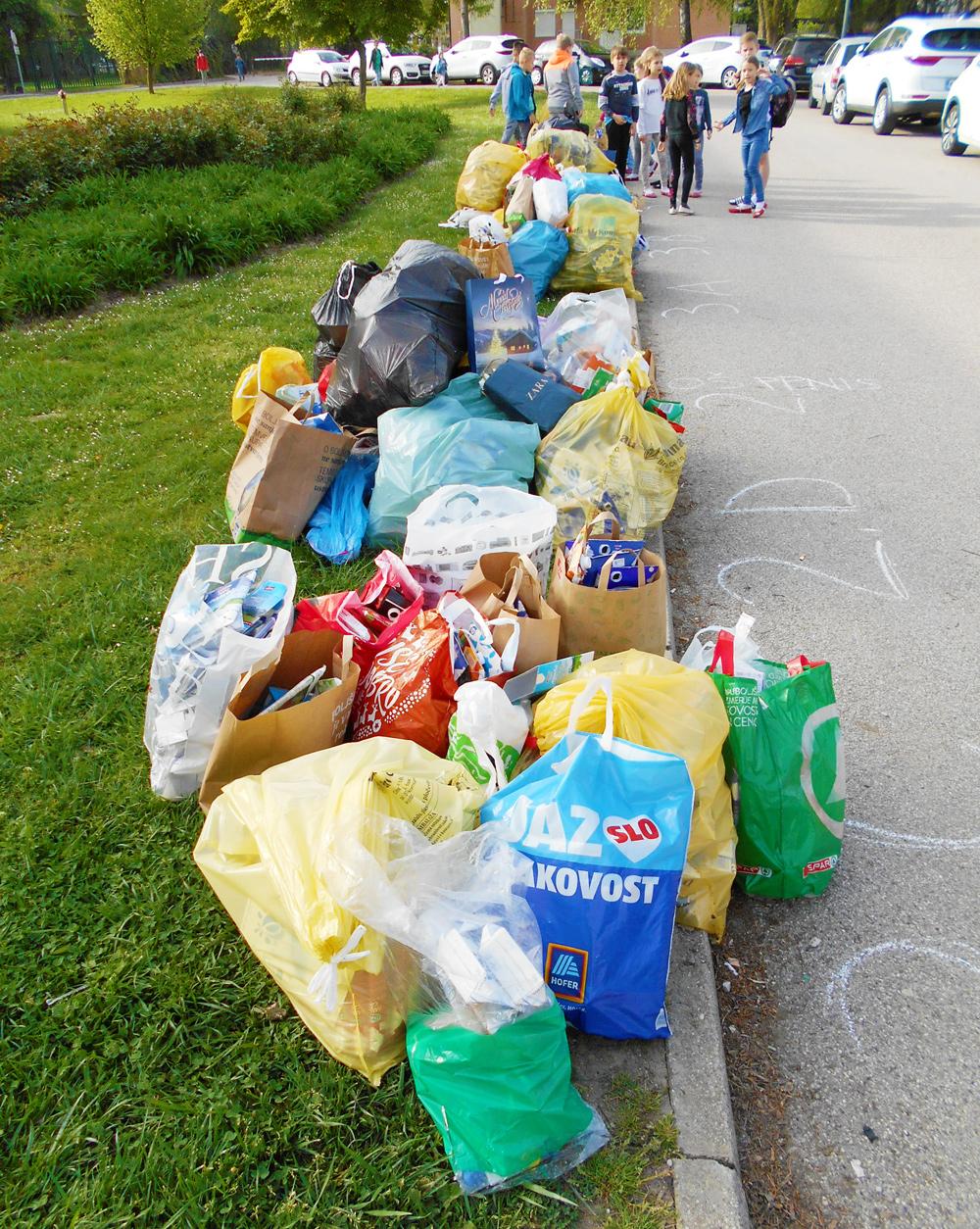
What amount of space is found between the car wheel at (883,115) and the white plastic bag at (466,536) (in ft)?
62.5

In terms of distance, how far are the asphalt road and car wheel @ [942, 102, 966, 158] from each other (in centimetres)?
759

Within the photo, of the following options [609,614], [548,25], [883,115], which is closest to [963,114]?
[883,115]

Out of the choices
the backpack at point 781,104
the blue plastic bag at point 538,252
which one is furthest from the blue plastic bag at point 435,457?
the backpack at point 781,104

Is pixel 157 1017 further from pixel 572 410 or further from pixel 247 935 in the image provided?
pixel 572 410

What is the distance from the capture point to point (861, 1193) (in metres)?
1.82

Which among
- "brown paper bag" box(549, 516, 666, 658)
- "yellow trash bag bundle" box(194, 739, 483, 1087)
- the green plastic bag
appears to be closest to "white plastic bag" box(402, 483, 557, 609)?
→ "brown paper bag" box(549, 516, 666, 658)

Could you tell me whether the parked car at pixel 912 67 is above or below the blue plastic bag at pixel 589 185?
above

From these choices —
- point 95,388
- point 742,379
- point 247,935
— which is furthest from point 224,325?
point 247,935

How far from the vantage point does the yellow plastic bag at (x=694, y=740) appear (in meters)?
2.25

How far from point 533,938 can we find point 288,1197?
67cm

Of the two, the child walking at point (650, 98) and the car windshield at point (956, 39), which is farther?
the car windshield at point (956, 39)

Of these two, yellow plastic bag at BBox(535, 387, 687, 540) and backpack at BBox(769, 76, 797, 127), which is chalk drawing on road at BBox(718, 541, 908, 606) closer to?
yellow plastic bag at BBox(535, 387, 687, 540)

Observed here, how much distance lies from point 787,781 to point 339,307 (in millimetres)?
3486

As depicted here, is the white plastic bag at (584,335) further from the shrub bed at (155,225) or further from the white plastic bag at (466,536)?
the shrub bed at (155,225)
